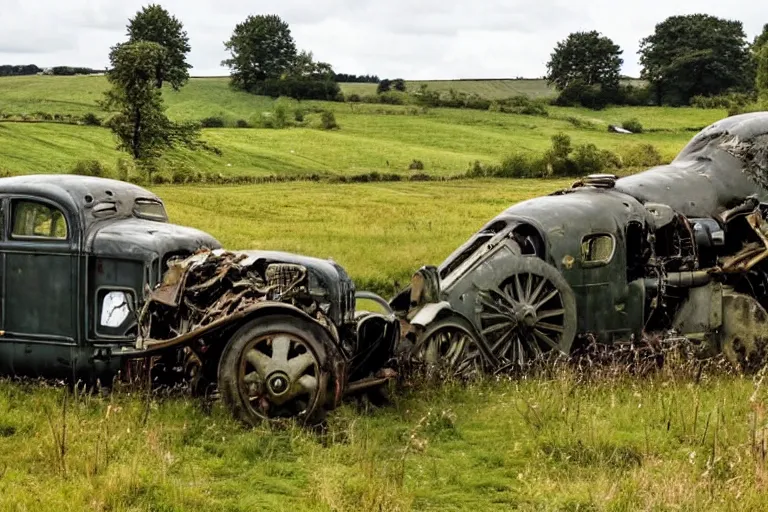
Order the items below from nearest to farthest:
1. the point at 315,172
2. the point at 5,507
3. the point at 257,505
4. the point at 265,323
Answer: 1. the point at 5,507
2. the point at 257,505
3. the point at 265,323
4. the point at 315,172

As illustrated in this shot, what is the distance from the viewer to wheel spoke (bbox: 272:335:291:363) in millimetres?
9180

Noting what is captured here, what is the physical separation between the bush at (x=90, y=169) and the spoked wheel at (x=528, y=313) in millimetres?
43465

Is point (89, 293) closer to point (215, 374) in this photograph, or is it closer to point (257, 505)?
point (215, 374)

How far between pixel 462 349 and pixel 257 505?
5260 mm

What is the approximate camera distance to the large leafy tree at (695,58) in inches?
4478

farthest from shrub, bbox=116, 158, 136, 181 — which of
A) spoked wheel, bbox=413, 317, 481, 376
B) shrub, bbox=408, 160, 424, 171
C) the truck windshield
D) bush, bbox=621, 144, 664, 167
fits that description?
spoked wheel, bbox=413, 317, 481, 376

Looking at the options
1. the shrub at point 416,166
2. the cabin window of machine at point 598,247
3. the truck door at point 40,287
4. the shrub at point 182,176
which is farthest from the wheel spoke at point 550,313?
the shrub at point 416,166

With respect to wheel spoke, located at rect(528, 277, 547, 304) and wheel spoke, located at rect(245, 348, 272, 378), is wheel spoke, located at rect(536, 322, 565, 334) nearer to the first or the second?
wheel spoke, located at rect(528, 277, 547, 304)

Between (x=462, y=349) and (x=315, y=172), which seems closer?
(x=462, y=349)

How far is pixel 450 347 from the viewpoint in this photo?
12.2 meters

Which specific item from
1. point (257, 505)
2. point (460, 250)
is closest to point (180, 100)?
point (460, 250)

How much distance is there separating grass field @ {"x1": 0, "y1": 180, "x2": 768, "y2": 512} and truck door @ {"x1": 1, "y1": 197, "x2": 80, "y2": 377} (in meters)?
Answer: 0.44

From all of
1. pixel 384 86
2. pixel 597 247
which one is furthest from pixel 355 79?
pixel 597 247

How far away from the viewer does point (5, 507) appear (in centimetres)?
680
